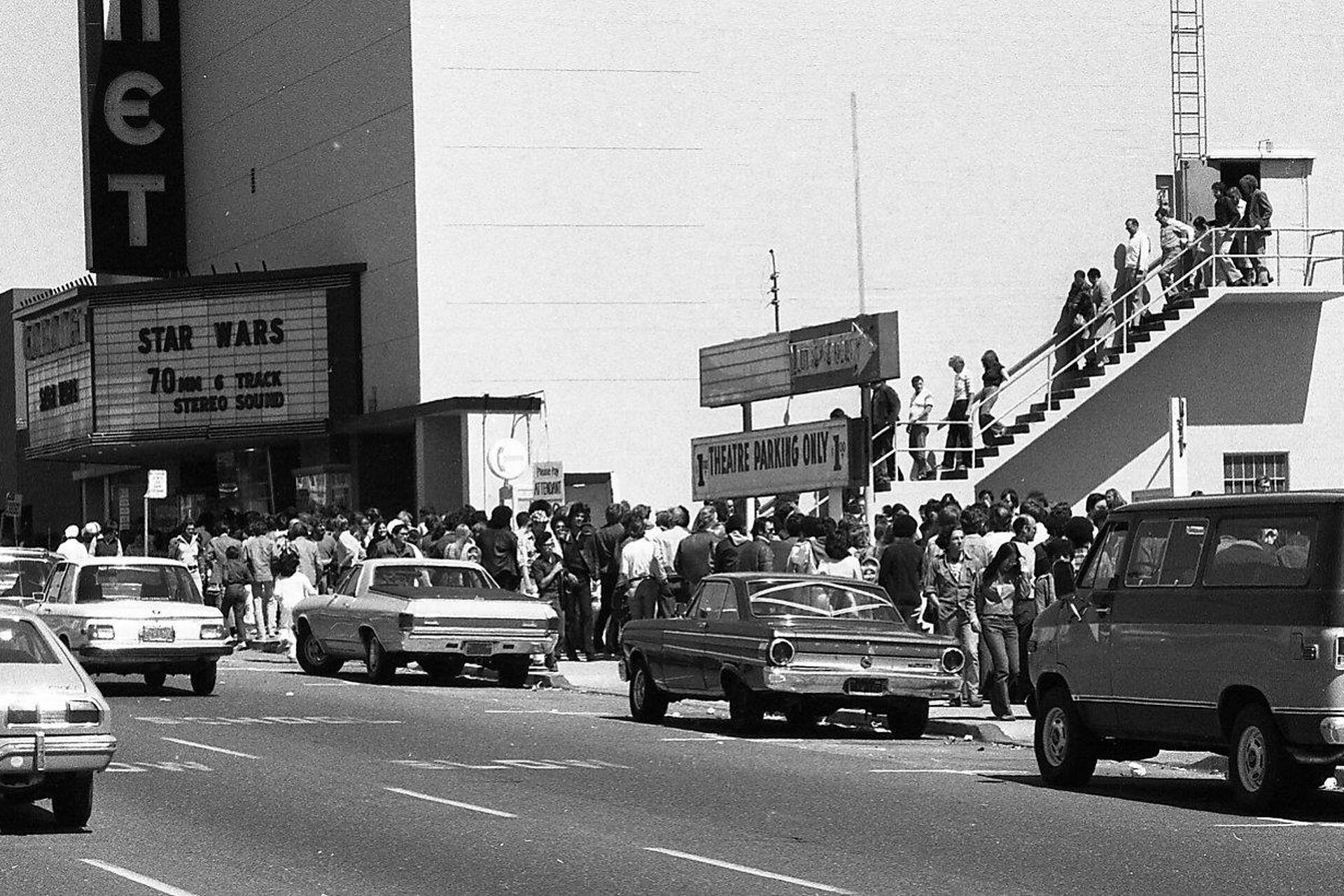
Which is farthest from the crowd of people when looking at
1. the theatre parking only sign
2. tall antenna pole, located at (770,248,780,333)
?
the theatre parking only sign

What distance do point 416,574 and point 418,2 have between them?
1628cm

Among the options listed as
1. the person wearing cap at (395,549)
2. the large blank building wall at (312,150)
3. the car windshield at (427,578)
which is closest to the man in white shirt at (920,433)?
the person wearing cap at (395,549)

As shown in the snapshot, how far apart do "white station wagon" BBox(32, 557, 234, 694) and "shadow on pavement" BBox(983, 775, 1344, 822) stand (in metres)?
10.1

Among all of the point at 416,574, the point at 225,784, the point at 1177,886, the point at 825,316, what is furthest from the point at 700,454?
the point at 1177,886

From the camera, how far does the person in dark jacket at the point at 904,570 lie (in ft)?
71.4

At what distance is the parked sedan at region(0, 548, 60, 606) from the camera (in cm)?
2912

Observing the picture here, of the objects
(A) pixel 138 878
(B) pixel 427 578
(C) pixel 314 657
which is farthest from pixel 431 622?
(A) pixel 138 878

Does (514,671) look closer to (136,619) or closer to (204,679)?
(204,679)

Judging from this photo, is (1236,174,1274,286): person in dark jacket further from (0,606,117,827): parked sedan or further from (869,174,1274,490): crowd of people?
(0,606,117,827): parked sedan

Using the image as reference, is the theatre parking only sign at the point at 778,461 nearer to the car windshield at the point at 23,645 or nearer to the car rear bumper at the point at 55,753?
the car windshield at the point at 23,645

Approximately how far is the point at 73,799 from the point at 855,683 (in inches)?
288

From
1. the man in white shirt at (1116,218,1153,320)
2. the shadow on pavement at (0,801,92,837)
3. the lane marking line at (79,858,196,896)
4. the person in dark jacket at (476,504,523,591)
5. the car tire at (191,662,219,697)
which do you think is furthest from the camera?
the man in white shirt at (1116,218,1153,320)

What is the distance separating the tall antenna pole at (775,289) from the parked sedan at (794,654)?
743 inches

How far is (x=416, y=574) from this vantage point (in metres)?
25.6
